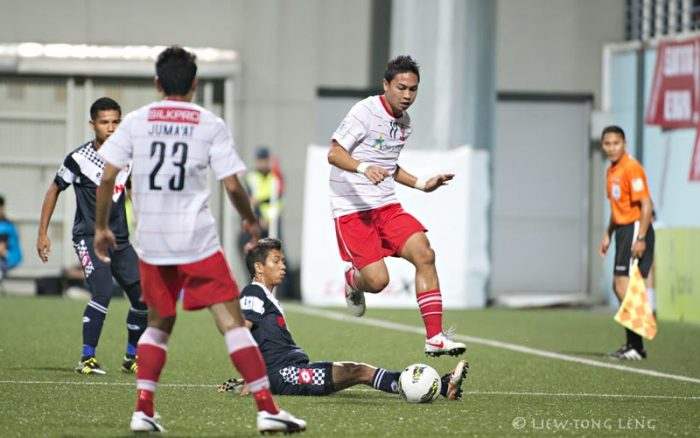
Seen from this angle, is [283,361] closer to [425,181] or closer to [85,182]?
[425,181]

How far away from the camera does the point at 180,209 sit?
6.52 metres

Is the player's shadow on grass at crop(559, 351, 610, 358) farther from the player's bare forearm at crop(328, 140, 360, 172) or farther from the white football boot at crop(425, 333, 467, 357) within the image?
the player's bare forearm at crop(328, 140, 360, 172)

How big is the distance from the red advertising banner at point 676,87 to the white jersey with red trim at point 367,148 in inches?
435

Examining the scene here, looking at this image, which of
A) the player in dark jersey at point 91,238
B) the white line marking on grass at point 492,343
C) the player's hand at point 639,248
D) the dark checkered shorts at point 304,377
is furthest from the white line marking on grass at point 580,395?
the player's hand at point 639,248

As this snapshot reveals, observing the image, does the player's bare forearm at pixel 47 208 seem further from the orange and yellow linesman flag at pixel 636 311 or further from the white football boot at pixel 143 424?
the orange and yellow linesman flag at pixel 636 311

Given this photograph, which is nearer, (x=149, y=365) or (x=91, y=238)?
(x=149, y=365)

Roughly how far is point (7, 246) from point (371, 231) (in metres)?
13.1

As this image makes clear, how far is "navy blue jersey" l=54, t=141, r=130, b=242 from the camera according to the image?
9883 mm

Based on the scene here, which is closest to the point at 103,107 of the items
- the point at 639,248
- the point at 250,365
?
the point at 250,365

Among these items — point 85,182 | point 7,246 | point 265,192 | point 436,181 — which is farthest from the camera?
point 265,192

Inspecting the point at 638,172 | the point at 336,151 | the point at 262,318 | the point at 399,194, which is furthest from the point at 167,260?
the point at 399,194

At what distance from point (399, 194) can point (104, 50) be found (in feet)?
20.8

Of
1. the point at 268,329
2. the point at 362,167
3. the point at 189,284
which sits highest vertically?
the point at 362,167

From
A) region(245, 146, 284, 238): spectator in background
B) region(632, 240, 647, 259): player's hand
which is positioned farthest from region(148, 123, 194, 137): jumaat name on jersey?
region(245, 146, 284, 238): spectator in background
